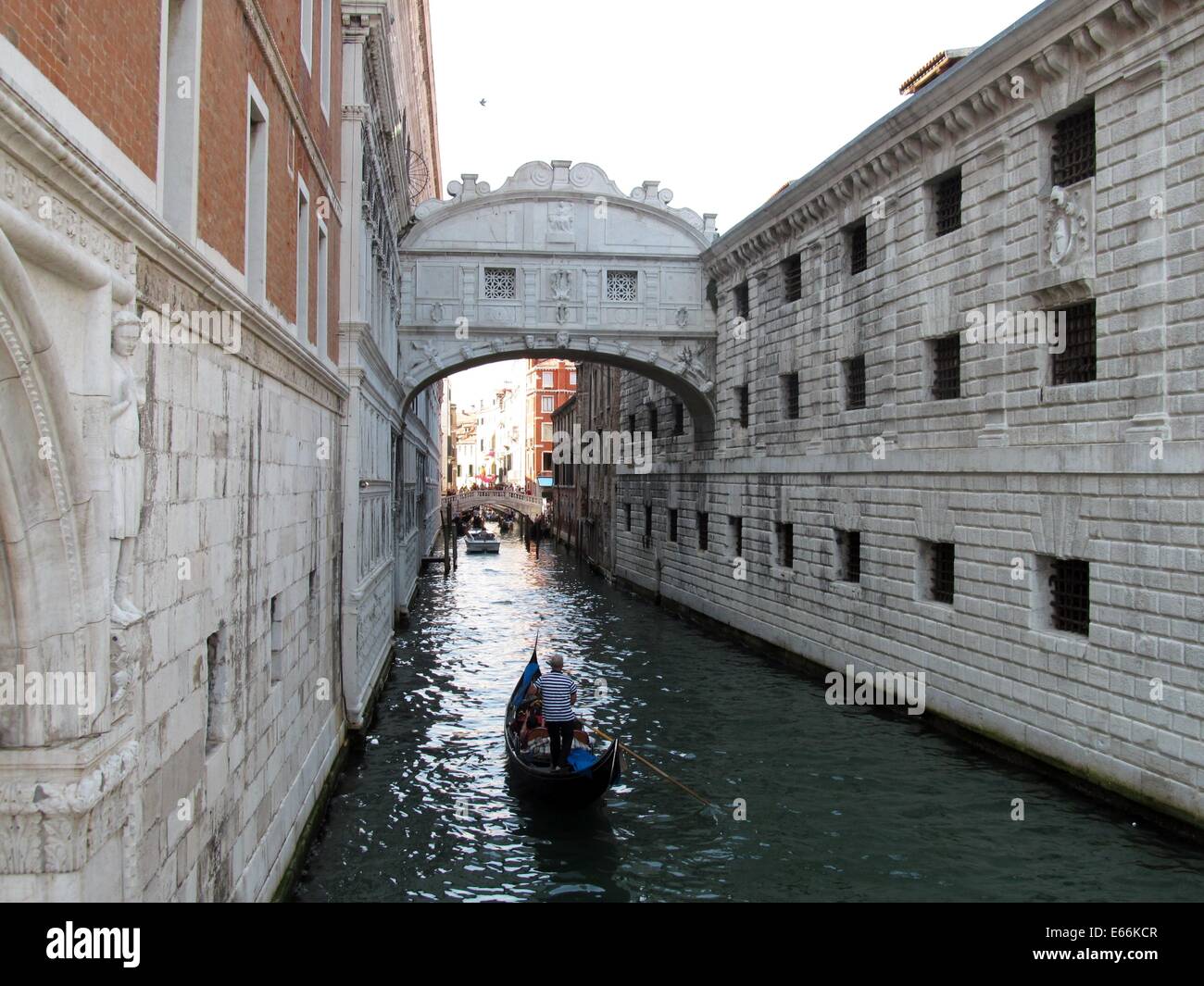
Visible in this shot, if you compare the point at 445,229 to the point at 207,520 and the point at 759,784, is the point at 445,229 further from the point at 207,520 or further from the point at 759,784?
the point at 207,520

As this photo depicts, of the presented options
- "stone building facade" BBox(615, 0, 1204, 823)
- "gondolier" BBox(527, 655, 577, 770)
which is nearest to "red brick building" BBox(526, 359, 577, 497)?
"stone building facade" BBox(615, 0, 1204, 823)

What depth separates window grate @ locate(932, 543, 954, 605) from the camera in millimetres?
13008

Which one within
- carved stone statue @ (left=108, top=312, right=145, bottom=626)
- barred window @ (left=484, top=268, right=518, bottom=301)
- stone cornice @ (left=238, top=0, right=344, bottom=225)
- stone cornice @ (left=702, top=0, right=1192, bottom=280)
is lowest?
carved stone statue @ (left=108, top=312, right=145, bottom=626)

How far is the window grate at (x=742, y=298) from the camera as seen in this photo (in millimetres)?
20156

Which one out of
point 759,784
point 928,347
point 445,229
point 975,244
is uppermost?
point 445,229

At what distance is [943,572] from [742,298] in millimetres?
8945

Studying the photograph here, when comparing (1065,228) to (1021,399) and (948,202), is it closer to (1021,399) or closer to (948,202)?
(1021,399)

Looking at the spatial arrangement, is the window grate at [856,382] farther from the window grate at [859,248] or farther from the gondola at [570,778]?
the gondola at [570,778]

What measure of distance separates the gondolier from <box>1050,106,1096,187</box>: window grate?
7410 mm

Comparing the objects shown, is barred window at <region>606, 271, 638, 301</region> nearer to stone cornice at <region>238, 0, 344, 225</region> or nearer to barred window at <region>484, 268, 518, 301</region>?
barred window at <region>484, 268, 518, 301</region>

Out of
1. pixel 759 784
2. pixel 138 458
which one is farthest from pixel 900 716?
pixel 138 458
